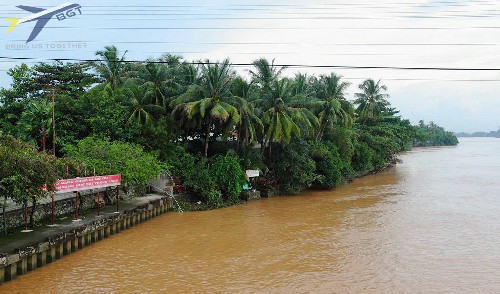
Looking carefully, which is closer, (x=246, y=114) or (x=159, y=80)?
(x=246, y=114)

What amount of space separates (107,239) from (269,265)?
7.10m

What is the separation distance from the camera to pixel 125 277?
41.6ft

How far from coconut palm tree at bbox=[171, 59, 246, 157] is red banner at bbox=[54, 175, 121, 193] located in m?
6.50

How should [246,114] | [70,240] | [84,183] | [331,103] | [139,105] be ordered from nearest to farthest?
[70,240], [84,183], [139,105], [246,114], [331,103]

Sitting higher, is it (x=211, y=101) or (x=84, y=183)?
(x=211, y=101)

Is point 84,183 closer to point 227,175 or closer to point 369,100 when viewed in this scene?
point 227,175

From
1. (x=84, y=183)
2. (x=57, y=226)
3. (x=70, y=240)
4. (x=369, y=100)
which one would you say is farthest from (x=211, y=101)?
(x=369, y=100)

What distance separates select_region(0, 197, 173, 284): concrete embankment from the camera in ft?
39.7

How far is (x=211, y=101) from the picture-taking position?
939 inches

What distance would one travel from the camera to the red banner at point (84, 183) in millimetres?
15024

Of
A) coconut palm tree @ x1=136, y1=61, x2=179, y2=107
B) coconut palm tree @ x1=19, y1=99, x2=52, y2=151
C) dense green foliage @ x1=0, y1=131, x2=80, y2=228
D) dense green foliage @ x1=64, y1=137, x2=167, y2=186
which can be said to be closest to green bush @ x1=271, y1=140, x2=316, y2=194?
coconut palm tree @ x1=136, y1=61, x2=179, y2=107

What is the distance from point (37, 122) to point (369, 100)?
32.5 m

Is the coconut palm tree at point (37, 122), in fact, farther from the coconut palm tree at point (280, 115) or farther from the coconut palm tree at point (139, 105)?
the coconut palm tree at point (280, 115)

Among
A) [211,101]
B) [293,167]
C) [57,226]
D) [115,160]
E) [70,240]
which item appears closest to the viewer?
[70,240]
